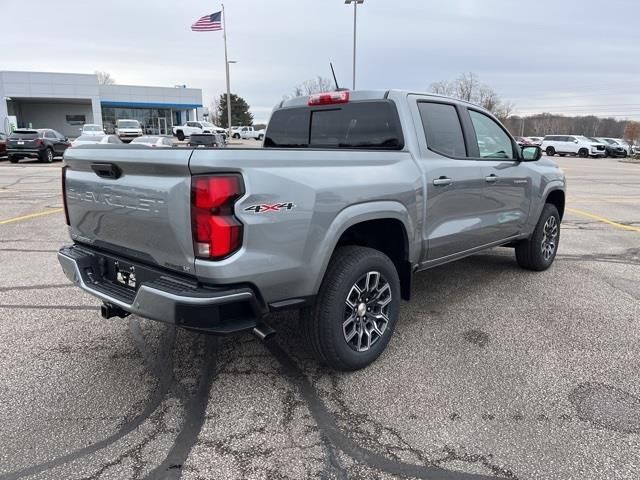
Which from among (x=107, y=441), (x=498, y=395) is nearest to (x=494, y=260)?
(x=498, y=395)

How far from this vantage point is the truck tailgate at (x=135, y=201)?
2666mm

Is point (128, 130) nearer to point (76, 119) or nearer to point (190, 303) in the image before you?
point (76, 119)

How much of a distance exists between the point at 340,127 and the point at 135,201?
6.72 ft

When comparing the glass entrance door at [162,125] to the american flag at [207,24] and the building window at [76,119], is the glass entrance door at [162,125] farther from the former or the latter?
the american flag at [207,24]

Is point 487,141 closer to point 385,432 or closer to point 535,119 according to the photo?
point 385,432

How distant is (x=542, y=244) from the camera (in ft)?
19.4

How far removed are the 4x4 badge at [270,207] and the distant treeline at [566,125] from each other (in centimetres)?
8146

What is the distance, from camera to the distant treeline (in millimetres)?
81812

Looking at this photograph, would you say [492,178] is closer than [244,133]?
Yes

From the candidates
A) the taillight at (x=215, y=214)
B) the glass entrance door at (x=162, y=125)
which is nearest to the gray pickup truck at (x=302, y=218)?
the taillight at (x=215, y=214)

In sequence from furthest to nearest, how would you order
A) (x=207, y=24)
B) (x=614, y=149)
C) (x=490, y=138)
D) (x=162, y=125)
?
(x=162, y=125) < (x=614, y=149) < (x=207, y=24) < (x=490, y=138)

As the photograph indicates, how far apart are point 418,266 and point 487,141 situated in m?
1.69

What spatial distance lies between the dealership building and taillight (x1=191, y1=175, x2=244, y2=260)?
52.3 meters

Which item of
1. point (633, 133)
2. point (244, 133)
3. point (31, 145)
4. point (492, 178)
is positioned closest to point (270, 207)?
point (492, 178)
